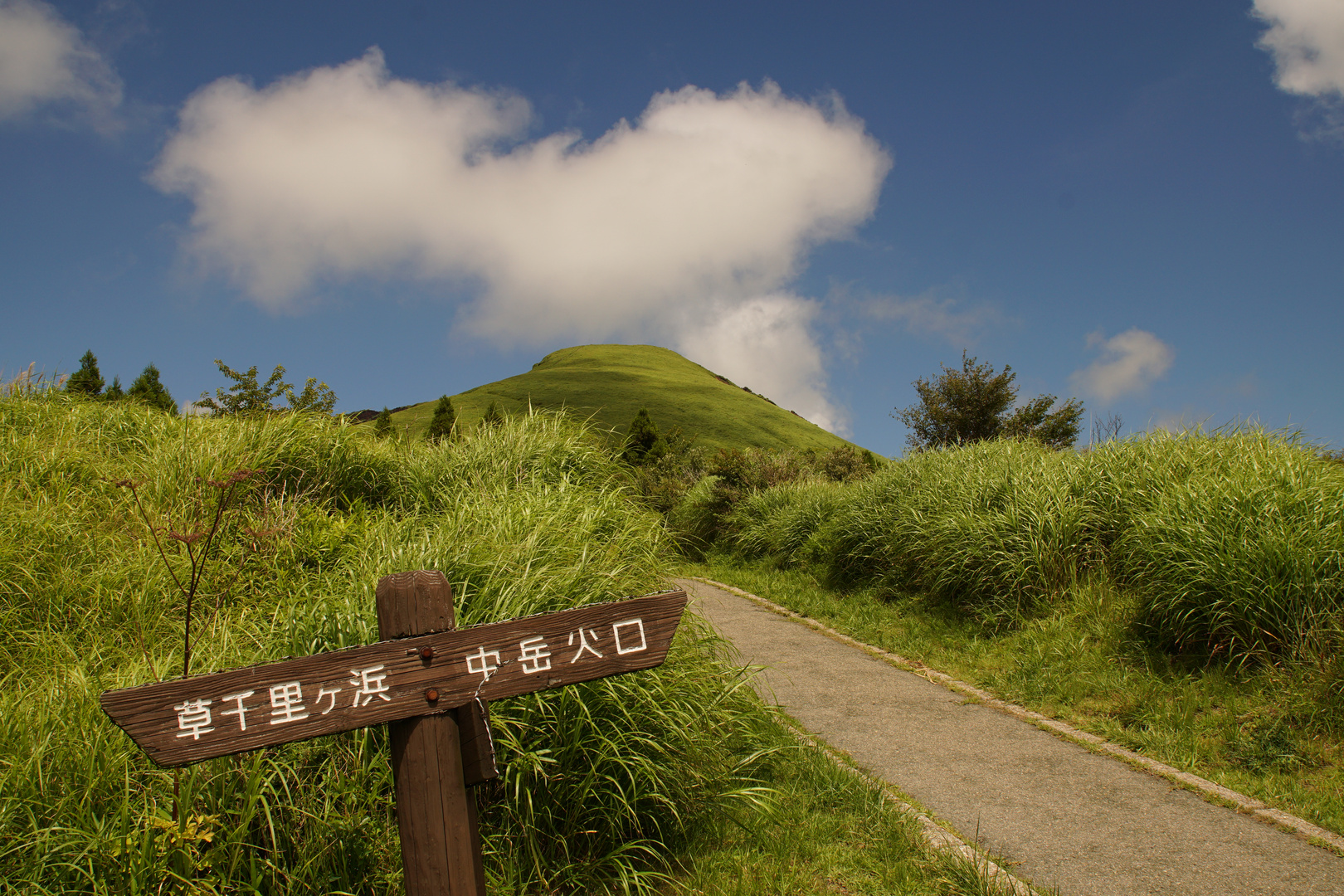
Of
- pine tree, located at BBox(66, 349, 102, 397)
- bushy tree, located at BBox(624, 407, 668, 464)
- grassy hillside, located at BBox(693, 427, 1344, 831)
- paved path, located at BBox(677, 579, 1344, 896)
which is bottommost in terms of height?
paved path, located at BBox(677, 579, 1344, 896)

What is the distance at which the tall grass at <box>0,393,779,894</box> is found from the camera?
2.79 metres

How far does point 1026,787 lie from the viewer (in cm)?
435

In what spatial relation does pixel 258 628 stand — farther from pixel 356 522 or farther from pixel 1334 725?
pixel 1334 725

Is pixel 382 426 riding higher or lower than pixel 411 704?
higher

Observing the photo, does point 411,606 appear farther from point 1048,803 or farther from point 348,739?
point 1048,803

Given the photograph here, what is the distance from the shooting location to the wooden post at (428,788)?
1925mm

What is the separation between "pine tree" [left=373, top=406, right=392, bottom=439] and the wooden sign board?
707 cm

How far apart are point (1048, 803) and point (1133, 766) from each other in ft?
2.84

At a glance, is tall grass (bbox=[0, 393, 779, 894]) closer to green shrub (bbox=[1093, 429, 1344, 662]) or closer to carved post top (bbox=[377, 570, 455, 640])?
carved post top (bbox=[377, 570, 455, 640])

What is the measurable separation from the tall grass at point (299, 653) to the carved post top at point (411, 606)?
1269mm

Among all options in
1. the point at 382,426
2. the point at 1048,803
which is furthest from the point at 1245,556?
the point at 382,426

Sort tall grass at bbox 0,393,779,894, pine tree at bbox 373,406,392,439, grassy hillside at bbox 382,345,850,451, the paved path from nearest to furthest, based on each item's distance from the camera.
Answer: tall grass at bbox 0,393,779,894, the paved path, pine tree at bbox 373,406,392,439, grassy hillside at bbox 382,345,850,451

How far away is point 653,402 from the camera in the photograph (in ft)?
213

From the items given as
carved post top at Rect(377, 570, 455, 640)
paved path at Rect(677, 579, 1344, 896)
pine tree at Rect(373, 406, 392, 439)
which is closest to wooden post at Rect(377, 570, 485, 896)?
carved post top at Rect(377, 570, 455, 640)
